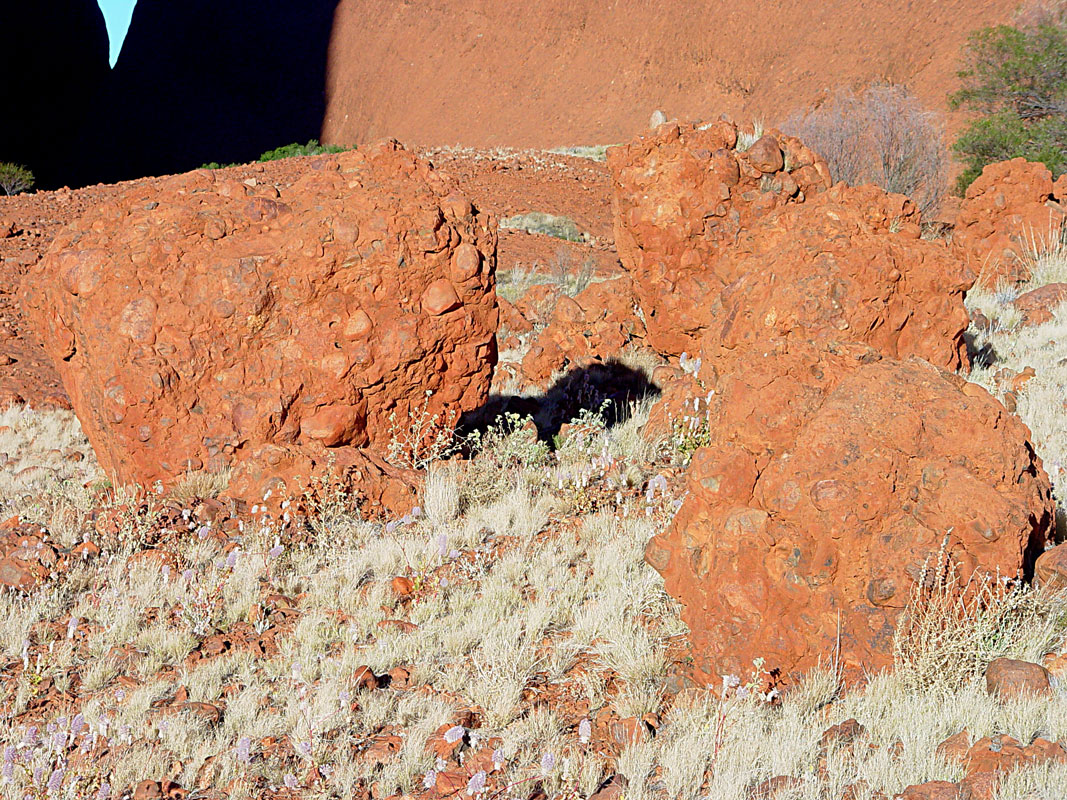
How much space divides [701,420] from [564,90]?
3481cm

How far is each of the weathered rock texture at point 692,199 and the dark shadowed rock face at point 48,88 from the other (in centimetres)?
4021

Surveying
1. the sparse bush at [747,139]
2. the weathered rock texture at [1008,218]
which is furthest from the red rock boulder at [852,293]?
the sparse bush at [747,139]

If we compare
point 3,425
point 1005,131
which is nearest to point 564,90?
point 1005,131

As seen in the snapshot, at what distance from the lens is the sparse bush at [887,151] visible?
14977 mm

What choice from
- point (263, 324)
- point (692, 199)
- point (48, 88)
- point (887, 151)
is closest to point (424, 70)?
point (48, 88)

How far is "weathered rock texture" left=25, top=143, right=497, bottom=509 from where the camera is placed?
4.97 metres

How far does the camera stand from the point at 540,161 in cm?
2136

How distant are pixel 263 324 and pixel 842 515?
3408mm

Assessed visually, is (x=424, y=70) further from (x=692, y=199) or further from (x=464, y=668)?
(x=464, y=668)

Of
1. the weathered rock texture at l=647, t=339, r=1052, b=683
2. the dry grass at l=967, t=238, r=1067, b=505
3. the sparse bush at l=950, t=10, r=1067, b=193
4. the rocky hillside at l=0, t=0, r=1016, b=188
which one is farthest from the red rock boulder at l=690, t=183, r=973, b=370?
the rocky hillside at l=0, t=0, r=1016, b=188

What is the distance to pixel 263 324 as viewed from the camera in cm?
506

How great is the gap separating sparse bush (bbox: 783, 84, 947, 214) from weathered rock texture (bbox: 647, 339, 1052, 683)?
1258 centimetres

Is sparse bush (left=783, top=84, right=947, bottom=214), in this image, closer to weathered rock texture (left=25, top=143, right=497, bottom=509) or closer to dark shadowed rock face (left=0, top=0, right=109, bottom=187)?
weathered rock texture (left=25, top=143, right=497, bottom=509)

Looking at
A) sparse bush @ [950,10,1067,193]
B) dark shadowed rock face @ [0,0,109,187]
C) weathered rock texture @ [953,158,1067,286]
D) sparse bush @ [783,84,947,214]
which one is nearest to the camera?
weathered rock texture @ [953,158,1067,286]
